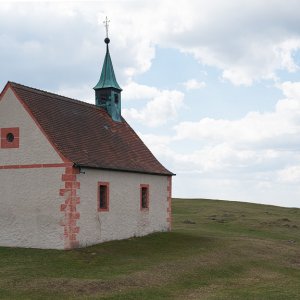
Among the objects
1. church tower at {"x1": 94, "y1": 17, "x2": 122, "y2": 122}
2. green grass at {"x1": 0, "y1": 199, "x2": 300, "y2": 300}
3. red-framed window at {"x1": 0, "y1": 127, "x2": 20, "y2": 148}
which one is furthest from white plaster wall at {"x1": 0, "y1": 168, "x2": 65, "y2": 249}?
church tower at {"x1": 94, "y1": 17, "x2": 122, "y2": 122}

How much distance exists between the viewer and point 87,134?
31.8 metres

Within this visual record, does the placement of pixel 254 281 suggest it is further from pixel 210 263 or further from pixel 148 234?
pixel 148 234

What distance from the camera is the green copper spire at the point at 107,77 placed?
37931mm

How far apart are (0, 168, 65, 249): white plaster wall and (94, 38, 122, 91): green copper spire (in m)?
11.6

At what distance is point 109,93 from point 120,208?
10024 mm

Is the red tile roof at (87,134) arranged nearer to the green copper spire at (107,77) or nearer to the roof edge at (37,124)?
the roof edge at (37,124)

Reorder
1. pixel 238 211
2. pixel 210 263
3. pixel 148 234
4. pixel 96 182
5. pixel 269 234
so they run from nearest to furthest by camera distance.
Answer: pixel 210 263 → pixel 96 182 → pixel 148 234 → pixel 269 234 → pixel 238 211

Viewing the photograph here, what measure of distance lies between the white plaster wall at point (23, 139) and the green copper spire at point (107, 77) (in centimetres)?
1016

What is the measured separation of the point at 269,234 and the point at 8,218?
21529 millimetres

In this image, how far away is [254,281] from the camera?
22.2 m

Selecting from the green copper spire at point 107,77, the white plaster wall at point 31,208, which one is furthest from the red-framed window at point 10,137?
the green copper spire at point 107,77

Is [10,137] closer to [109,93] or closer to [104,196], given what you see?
[104,196]

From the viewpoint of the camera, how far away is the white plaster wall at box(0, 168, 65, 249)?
89.2 ft

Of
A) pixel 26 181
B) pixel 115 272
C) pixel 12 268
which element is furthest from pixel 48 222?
pixel 115 272
